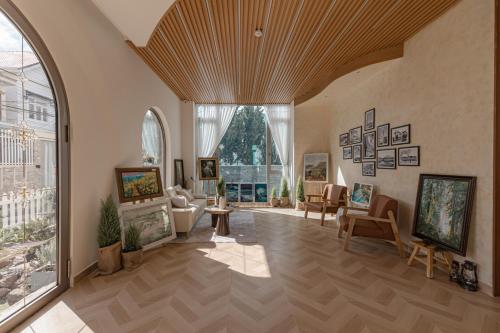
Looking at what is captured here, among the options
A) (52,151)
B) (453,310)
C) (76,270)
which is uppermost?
(52,151)

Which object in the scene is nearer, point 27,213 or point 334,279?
point 27,213

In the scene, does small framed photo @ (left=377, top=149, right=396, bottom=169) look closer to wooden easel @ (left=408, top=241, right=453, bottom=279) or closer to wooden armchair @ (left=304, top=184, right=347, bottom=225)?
wooden armchair @ (left=304, top=184, right=347, bottom=225)

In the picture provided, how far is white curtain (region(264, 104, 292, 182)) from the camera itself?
7.40 meters

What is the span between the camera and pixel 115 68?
11.0ft

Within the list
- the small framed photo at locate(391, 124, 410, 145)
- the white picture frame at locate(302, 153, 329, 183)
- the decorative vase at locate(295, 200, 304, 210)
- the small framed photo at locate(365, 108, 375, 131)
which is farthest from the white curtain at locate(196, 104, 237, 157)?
the small framed photo at locate(391, 124, 410, 145)

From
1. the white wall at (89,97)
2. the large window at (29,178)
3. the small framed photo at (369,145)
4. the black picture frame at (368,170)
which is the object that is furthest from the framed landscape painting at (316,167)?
the large window at (29,178)

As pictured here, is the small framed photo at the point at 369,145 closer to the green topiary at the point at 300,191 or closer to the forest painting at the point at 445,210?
the forest painting at the point at 445,210

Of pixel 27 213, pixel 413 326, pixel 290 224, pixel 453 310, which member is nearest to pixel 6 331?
pixel 27 213

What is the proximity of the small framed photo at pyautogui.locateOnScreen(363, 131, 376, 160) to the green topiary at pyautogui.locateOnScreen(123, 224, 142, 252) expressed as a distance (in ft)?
14.8

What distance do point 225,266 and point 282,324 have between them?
1314 millimetres

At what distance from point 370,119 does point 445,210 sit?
2.34 m

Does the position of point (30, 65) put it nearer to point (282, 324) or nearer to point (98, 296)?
point (98, 296)

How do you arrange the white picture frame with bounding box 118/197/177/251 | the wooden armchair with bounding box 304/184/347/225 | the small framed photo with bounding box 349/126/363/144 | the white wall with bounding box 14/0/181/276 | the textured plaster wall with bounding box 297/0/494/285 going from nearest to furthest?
the white wall with bounding box 14/0/181/276 < the textured plaster wall with bounding box 297/0/494/285 < the white picture frame with bounding box 118/197/177/251 < the small framed photo with bounding box 349/126/363/144 < the wooden armchair with bounding box 304/184/347/225

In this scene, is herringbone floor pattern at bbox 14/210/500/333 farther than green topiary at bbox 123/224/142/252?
No
